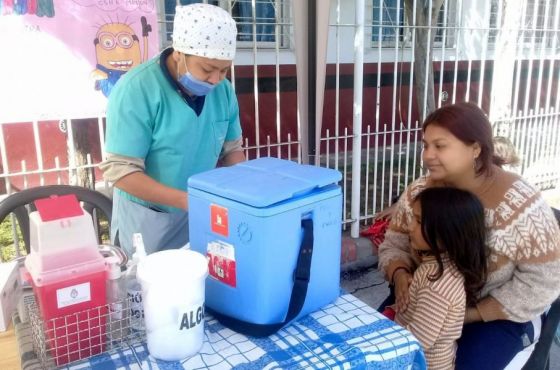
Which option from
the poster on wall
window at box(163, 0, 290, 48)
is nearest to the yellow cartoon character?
the poster on wall

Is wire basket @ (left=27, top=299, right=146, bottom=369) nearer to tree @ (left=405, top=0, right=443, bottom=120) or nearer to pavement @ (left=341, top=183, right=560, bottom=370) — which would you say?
pavement @ (left=341, top=183, right=560, bottom=370)

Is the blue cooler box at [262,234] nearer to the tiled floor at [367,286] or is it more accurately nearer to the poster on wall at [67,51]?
the poster on wall at [67,51]

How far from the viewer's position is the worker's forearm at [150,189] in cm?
155

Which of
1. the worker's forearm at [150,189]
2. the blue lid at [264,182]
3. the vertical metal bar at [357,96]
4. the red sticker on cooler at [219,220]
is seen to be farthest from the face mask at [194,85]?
the vertical metal bar at [357,96]

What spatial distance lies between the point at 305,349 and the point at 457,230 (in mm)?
727

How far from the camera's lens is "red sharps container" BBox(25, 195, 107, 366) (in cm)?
103

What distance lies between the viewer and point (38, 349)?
1.07 metres

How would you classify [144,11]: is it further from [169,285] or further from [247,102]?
[247,102]

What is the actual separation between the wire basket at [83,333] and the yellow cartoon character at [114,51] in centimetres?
161

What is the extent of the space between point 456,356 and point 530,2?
301 inches

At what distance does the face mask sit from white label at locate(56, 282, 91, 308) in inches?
33.3

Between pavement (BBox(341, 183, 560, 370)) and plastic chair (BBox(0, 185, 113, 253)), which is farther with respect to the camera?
pavement (BBox(341, 183, 560, 370))

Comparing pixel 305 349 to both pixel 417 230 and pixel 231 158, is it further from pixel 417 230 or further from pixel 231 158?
pixel 231 158

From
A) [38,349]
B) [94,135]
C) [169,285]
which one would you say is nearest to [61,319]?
[38,349]
